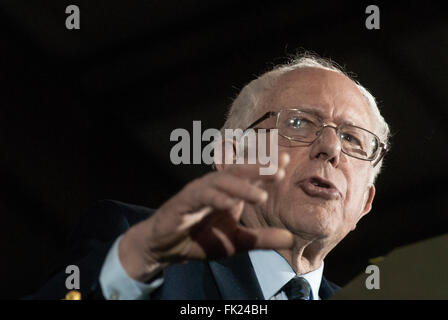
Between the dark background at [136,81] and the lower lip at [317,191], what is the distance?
A: 719mm

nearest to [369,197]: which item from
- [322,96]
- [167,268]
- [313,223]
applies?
[322,96]

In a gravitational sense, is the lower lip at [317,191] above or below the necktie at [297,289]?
above

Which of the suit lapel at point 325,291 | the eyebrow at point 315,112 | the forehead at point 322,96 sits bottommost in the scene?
the suit lapel at point 325,291

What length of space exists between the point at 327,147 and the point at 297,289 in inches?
13.9

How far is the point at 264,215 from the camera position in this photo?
5.62ft

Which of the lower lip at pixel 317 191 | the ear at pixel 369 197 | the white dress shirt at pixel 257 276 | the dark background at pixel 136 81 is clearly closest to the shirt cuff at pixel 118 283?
the white dress shirt at pixel 257 276

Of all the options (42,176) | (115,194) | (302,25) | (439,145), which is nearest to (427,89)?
(439,145)

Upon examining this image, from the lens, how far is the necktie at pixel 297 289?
1555 mm

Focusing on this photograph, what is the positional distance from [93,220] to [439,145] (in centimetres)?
164

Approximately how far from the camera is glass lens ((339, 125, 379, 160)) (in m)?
1.80

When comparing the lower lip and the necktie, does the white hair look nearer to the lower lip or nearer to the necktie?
the lower lip

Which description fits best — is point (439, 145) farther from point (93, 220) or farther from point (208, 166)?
point (93, 220)

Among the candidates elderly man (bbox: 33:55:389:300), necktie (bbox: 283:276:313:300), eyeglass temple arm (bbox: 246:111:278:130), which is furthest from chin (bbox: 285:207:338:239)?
eyeglass temple arm (bbox: 246:111:278:130)

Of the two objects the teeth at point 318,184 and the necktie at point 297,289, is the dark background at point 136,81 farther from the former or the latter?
the necktie at point 297,289
